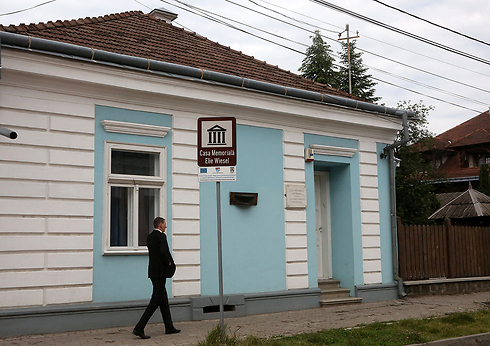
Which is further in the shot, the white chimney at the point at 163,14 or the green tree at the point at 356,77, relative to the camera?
the green tree at the point at 356,77

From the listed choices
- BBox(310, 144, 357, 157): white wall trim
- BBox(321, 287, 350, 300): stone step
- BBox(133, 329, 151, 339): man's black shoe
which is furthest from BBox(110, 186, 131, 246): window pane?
BBox(321, 287, 350, 300): stone step

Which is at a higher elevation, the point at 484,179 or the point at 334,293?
the point at 484,179

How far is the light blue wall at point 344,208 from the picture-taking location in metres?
12.7

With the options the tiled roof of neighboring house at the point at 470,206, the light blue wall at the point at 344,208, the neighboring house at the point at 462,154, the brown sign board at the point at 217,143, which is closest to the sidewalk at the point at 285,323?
the light blue wall at the point at 344,208

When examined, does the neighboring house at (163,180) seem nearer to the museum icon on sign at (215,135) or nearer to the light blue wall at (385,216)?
the light blue wall at (385,216)

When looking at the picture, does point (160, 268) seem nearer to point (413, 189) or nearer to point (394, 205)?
point (394, 205)

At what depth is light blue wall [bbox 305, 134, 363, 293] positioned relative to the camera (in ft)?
41.5

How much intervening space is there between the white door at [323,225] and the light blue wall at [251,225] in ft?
6.29

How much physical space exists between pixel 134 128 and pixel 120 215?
1.59 metres

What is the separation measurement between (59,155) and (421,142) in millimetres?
27893

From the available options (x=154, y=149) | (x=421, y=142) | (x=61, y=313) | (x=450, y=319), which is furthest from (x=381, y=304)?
(x=421, y=142)

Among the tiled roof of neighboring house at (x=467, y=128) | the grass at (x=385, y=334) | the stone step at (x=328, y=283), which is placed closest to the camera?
the grass at (x=385, y=334)

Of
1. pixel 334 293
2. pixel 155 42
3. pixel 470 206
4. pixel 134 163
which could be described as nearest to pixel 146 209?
pixel 134 163

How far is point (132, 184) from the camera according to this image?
32.9 feet
